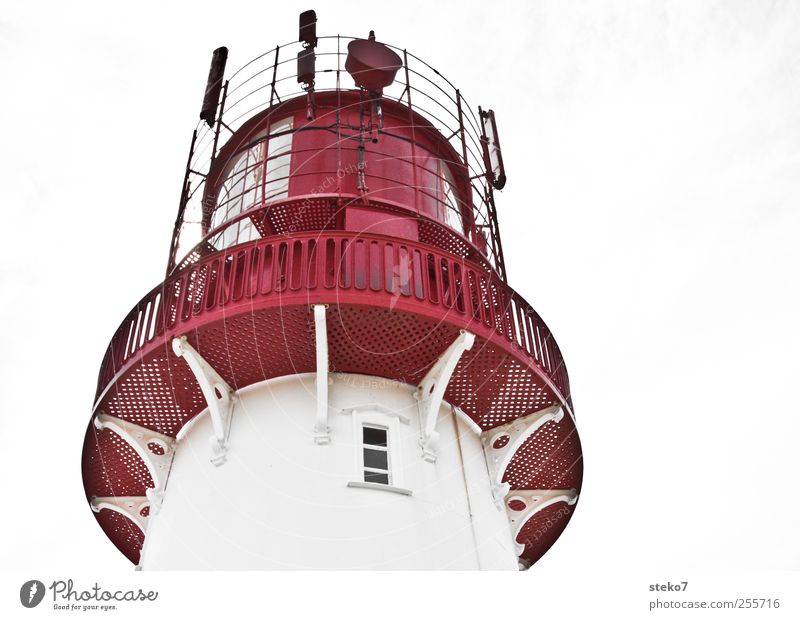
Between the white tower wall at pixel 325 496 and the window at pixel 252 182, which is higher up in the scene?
the window at pixel 252 182

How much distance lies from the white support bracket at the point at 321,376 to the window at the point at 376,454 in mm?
516

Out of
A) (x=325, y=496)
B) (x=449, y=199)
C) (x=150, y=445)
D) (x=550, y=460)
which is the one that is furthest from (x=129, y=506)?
(x=449, y=199)

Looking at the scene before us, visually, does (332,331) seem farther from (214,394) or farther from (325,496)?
(325,496)

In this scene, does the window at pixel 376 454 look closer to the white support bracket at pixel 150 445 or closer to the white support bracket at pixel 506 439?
the white support bracket at pixel 506 439

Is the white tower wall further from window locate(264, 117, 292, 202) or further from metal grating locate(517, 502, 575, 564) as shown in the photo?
window locate(264, 117, 292, 202)

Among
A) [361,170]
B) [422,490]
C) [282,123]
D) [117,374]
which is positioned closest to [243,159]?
[282,123]

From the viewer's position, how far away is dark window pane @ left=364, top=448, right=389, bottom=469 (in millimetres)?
9906

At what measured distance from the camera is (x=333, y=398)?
10312 millimetres

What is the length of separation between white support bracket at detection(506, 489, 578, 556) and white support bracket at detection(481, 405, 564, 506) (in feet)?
2.80

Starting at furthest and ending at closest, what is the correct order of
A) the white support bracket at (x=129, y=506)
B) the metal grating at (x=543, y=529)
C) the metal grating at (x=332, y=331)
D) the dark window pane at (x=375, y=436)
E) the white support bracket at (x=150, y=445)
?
the metal grating at (x=543, y=529) < the white support bracket at (x=129, y=506) < the white support bracket at (x=150, y=445) < the dark window pane at (x=375, y=436) < the metal grating at (x=332, y=331)

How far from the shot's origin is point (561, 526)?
1263 centimetres

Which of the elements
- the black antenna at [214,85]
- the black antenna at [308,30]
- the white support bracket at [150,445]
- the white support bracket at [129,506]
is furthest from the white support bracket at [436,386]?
the black antenna at [308,30]

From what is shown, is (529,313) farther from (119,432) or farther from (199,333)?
(119,432)

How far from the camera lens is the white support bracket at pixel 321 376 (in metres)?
9.38
